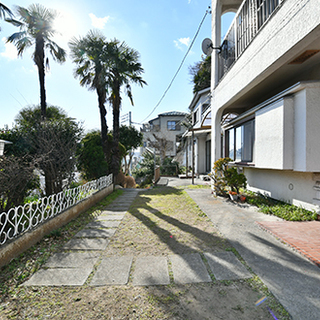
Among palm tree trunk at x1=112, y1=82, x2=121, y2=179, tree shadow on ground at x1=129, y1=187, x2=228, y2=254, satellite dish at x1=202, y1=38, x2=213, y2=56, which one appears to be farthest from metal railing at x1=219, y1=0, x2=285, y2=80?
palm tree trunk at x1=112, y1=82, x2=121, y2=179

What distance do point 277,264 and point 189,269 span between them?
1.26m

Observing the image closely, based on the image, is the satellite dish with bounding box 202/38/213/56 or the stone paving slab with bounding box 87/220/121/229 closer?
the stone paving slab with bounding box 87/220/121/229

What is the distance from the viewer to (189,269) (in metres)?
2.79

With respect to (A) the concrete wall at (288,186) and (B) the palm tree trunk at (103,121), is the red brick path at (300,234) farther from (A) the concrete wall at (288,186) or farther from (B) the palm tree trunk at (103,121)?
(B) the palm tree trunk at (103,121)

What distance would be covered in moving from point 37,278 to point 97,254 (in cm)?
88

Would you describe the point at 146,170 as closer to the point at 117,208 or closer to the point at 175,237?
the point at 117,208

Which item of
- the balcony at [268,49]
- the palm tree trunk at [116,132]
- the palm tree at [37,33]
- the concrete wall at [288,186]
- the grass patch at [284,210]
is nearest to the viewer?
the balcony at [268,49]

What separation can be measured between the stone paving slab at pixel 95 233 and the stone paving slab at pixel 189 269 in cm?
164

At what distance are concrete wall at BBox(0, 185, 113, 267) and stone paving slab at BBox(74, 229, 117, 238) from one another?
61 cm

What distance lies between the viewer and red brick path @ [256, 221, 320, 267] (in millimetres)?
3129

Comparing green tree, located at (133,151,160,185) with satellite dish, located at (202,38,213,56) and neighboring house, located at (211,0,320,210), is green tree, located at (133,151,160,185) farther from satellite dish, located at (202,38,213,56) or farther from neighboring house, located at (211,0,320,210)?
satellite dish, located at (202,38,213,56)

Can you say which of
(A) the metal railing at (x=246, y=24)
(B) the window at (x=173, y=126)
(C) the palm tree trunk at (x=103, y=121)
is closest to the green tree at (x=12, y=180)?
(A) the metal railing at (x=246, y=24)

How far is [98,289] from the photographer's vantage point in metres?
2.38

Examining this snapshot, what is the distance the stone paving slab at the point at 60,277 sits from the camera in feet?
8.24
